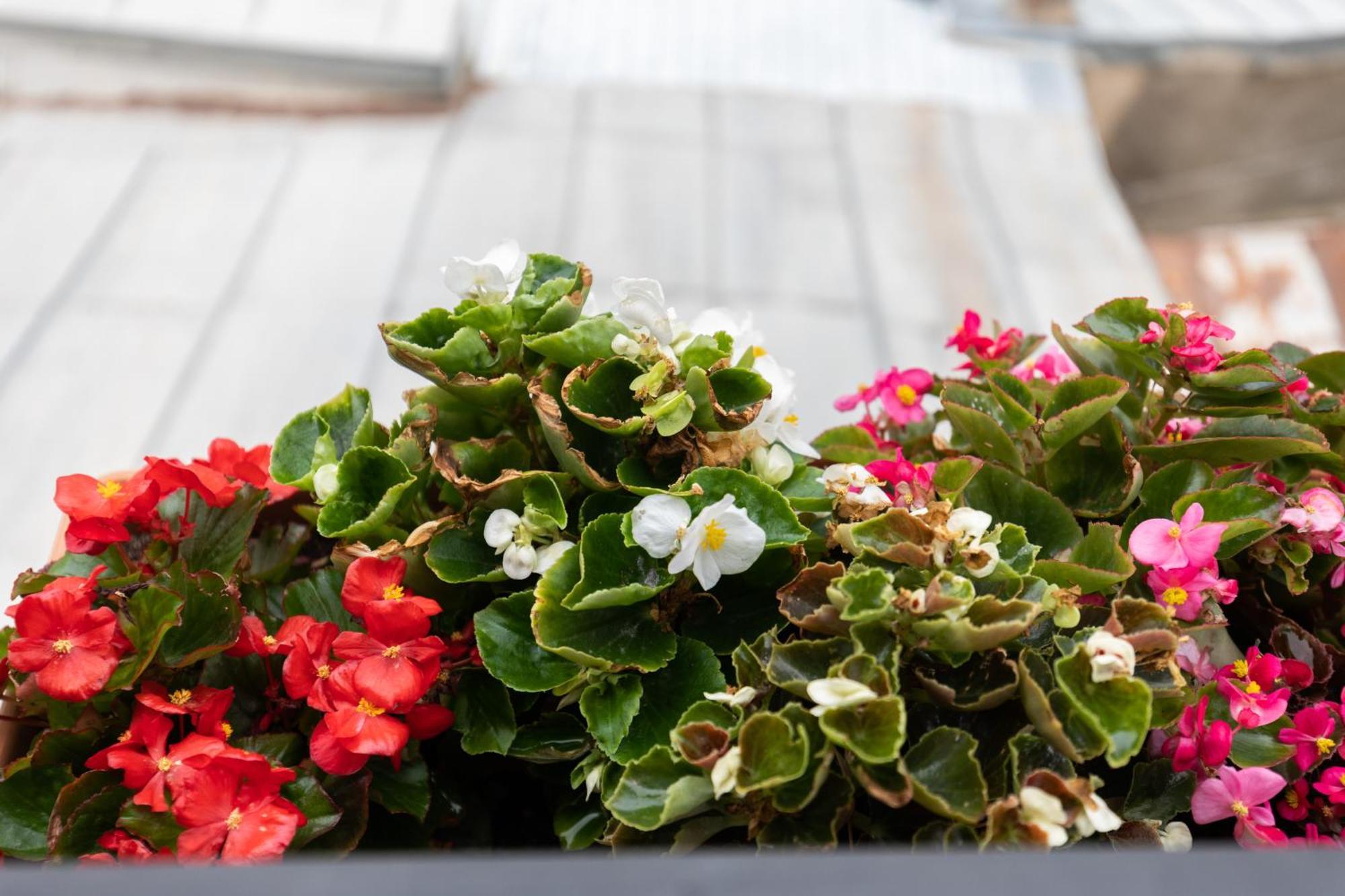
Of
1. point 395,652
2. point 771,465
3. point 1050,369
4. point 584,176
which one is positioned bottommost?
point 395,652

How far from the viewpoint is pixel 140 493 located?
58cm

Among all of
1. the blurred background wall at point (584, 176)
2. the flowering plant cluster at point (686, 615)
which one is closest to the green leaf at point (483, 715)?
the flowering plant cluster at point (686, 615)

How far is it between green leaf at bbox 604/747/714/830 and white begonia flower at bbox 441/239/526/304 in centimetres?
26

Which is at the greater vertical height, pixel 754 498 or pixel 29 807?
pixel 754 498

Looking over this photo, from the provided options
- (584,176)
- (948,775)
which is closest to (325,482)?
(948,775)

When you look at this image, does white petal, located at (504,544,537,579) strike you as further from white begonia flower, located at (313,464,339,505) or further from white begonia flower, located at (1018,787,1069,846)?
white begonia flower, located at (1018,787,1069,846)

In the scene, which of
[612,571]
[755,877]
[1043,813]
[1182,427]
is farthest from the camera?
[1182,427]

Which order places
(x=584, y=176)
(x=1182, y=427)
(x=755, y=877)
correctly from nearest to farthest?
(x=755, y=877), (x=1182, y=427), (x=584, y=176)

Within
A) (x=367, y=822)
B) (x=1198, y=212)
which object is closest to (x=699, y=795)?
(x=367, y=822)

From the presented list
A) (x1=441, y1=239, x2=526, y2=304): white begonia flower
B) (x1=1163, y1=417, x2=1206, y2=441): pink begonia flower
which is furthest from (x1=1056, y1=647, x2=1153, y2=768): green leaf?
(x1=441, y1=239, x2=526, y2=304): white begonia flower

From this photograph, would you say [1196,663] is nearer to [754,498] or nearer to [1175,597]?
[1175,597]

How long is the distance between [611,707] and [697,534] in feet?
0.32

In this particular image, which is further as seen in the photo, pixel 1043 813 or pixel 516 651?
pixel 516 651

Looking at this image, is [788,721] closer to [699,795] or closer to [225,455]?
[699,795]
